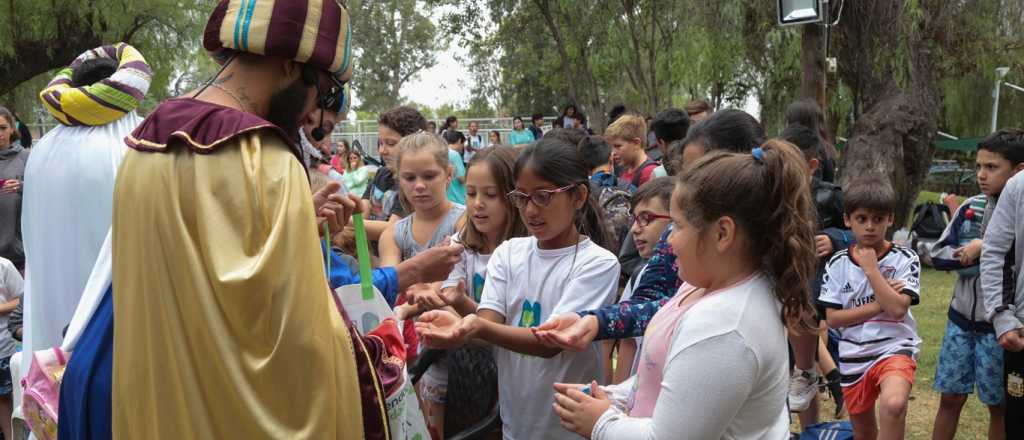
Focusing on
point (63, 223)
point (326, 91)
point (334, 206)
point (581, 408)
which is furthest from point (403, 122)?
point (581, 408)

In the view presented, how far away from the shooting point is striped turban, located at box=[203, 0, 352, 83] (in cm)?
229

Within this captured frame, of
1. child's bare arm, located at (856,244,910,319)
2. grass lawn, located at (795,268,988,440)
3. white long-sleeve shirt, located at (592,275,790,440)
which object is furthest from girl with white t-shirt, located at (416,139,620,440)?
grass lawn, located at (795,268,988,440)

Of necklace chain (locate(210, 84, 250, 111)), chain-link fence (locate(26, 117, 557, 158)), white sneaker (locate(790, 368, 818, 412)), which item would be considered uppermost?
necklace chain (locate(210, 84, 250, 111))

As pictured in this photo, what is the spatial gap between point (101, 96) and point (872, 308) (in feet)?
11.8

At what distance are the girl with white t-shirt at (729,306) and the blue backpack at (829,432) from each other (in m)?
1.28

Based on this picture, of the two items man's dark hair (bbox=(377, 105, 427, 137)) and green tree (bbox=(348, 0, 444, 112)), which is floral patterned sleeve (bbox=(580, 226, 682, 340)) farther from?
green tree (bbox=(348, 0, 444, 112))

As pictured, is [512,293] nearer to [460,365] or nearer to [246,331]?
[460,365]

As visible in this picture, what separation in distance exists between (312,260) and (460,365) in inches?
79.6

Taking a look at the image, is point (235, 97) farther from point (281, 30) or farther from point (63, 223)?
point (63, 223)

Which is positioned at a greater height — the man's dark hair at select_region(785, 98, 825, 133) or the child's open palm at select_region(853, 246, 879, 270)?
the man's dark hair at select_region(785, 98, 825, 133)

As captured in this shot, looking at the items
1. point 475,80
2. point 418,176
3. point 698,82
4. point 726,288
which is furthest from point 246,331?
point 475,80

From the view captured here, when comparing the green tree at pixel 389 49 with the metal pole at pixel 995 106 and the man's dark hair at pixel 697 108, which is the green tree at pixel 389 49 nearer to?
the metal pole at pixel 995 106

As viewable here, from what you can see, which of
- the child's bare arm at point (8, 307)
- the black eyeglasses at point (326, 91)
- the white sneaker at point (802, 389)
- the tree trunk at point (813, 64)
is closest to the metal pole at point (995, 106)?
the tree trunk at point (813, 64)

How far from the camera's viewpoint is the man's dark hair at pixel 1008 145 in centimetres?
481
